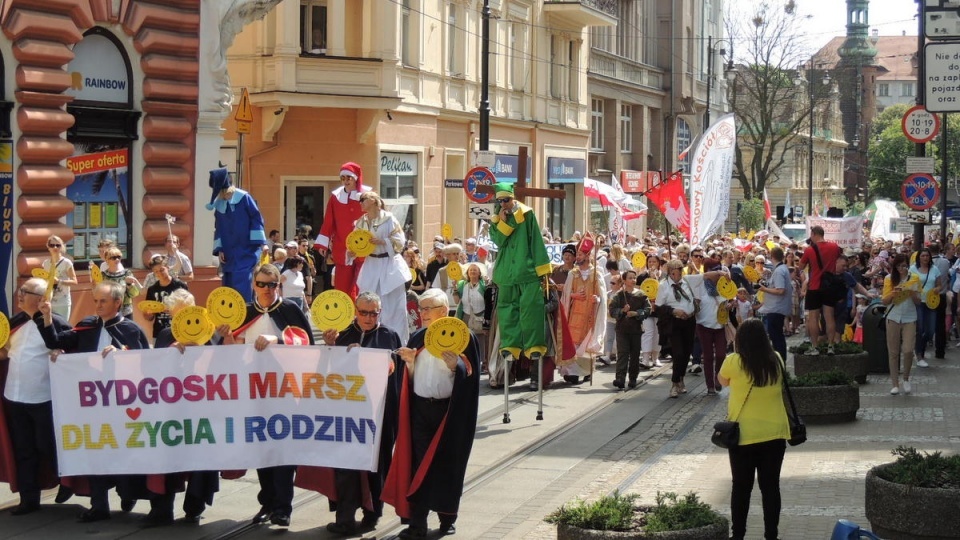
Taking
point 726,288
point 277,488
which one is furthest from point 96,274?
point 277,488

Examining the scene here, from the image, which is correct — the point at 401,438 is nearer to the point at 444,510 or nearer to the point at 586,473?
the point at 444,510

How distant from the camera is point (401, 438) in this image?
9.25 metres

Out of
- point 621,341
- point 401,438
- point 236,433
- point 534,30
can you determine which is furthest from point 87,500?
point 534,30

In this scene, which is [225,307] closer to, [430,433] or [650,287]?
[430,433]

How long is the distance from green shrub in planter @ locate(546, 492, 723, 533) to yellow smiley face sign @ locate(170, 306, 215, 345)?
2621mm

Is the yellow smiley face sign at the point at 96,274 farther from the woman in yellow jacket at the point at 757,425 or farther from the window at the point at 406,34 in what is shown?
the window at the point at 406,34

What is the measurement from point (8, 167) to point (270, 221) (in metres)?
11.3

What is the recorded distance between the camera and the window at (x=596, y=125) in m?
52.1

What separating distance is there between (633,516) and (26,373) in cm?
405

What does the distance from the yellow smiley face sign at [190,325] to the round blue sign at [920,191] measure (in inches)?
633

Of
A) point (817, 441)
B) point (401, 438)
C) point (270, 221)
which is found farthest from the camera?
point (270, 221)

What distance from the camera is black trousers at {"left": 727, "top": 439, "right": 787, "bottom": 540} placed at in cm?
900

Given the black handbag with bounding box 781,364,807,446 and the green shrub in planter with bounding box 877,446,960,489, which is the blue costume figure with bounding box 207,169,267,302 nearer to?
the black handbag with bounding box 781,364,807,446

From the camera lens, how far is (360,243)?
12883mm
